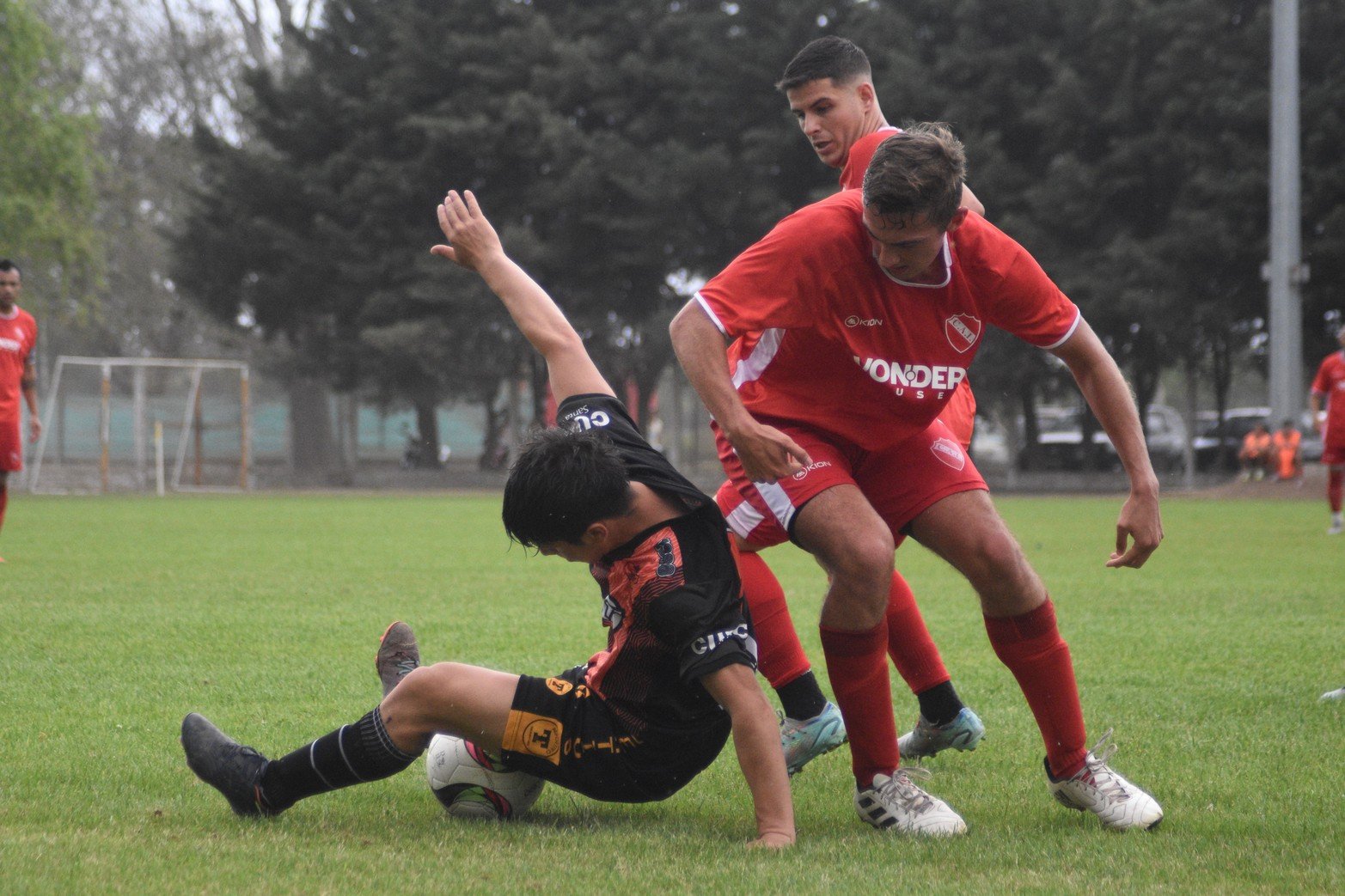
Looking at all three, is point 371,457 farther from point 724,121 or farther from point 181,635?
point 181,635

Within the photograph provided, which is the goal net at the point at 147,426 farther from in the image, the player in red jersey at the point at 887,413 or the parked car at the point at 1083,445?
the player in red jersey at the point at 887,413

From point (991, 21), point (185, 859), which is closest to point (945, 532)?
point (185, 859)

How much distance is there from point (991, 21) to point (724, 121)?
5657 millimetres

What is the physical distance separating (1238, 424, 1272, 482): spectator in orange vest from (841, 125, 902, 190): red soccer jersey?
946 inches

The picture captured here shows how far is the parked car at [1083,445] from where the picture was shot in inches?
1167

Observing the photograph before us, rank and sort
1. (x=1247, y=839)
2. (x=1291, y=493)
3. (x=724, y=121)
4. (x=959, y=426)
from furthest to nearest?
(x=724, y=121) < (x=1291, y=493) < (x=959, y=426) < (x=1247, y=839)

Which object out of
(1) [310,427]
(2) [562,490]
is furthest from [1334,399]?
(1) [310,427]

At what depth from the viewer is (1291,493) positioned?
22.8 meters

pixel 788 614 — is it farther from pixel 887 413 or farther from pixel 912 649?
pixel 887 413

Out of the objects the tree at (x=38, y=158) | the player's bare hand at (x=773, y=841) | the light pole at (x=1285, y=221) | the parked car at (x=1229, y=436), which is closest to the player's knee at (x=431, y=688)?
the player's bare hand at (x=773, y=841)

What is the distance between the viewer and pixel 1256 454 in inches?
1059

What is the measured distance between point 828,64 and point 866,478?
57.9 inches

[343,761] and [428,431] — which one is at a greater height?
[428,431]

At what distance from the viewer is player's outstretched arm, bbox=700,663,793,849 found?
3234mm
